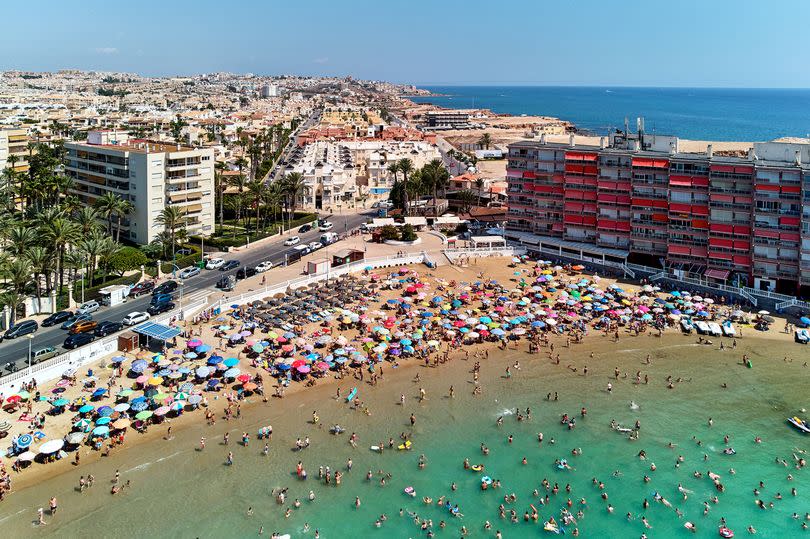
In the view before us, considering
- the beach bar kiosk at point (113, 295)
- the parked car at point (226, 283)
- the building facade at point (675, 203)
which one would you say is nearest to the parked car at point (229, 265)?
the parked car at point (226, 283)

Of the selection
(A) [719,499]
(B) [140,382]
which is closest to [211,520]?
(B) [140,382]

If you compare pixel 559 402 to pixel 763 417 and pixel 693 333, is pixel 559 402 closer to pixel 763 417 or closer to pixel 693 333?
pixel 763 417

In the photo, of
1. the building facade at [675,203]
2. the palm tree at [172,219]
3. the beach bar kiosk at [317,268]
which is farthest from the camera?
the palm tree at [172,219]

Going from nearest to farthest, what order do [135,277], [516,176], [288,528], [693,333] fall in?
1. [288,528]
2. [693,333]
3. [135,277]
4. [516,176]

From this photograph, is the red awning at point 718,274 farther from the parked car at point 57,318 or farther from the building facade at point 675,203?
the parked car at point 57,318

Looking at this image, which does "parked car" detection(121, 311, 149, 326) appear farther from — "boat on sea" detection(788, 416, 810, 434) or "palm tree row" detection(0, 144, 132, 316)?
"boat on sea" detection(788, 416, 810, 434)

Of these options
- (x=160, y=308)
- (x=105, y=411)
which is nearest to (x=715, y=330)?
(x=160, y=308)
